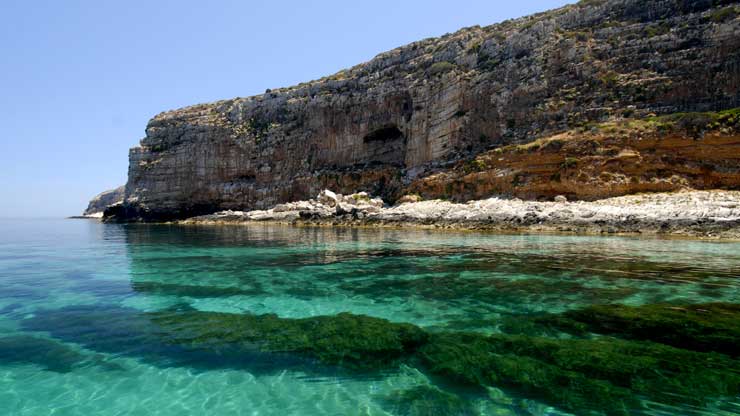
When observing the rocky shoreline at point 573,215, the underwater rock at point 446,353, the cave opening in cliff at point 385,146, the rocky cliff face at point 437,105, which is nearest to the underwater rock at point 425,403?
the underwater rock at point 446,353

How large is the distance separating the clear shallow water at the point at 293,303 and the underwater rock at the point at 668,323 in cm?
61

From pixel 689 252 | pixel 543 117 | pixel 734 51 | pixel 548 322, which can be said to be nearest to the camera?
pixel 548 322

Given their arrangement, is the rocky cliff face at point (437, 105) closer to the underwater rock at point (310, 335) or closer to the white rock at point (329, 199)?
the white rock at point (329, 199)

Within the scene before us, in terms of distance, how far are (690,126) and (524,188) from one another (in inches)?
482

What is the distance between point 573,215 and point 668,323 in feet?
73.3

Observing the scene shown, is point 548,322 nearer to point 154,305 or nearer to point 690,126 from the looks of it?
point 154,305

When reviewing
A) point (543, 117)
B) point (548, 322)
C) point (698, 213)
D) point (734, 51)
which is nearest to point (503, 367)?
point (548, 322)

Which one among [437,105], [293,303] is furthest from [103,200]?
[293,303]

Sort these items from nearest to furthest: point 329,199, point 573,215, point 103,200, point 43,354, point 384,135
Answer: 1. point 43,354
2. point 573,215
3. point 329,199
4. point 384,135
5. point 103,200

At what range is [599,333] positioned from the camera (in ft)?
23.4

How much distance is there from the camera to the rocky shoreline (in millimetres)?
22828

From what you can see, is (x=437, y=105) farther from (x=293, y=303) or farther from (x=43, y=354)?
(x=43, y=354)

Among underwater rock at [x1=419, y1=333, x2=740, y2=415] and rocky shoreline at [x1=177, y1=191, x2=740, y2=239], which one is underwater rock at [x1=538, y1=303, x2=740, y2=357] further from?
rocky shoreline at [x1=177, y1=191, x2=740, y2=239]

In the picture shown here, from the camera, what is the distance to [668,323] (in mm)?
7527
